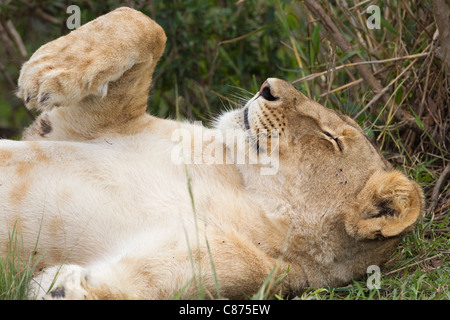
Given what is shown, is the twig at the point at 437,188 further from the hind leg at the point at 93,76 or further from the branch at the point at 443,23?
the hind leg at the point at 93,76

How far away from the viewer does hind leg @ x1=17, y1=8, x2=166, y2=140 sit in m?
3.08

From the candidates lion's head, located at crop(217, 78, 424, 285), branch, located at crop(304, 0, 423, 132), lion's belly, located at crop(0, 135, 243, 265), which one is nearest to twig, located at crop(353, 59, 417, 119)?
branch, located at crop(304, 0, 423, 132)

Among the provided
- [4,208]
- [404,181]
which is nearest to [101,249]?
[4,208]

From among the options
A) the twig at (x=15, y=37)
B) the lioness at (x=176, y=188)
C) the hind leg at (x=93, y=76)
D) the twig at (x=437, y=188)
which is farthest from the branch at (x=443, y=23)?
the twig at (x=15, y=37)

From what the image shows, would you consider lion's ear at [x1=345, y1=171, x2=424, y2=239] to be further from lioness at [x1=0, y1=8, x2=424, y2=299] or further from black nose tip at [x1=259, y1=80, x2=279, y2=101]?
black nose tip at [x1=259, y1=80, x2=279, y2=101]

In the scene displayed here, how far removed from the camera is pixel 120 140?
3400 millimetres

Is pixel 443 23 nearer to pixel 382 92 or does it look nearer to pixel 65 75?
pixel 382 92

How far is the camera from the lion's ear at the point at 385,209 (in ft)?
10.1

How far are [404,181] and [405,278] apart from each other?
49cm

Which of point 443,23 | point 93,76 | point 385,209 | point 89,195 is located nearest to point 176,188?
point 89,195

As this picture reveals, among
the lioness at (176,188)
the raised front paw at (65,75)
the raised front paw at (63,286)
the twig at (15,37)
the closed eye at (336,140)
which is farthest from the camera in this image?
the twig at (15,37)

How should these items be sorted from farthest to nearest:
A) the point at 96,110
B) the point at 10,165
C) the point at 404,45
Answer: the point at 404,45
the point at 96,110
the point at 10,165

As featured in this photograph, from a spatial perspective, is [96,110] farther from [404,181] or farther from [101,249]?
[404,181]

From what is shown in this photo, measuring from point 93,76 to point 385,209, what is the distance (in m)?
1.47
